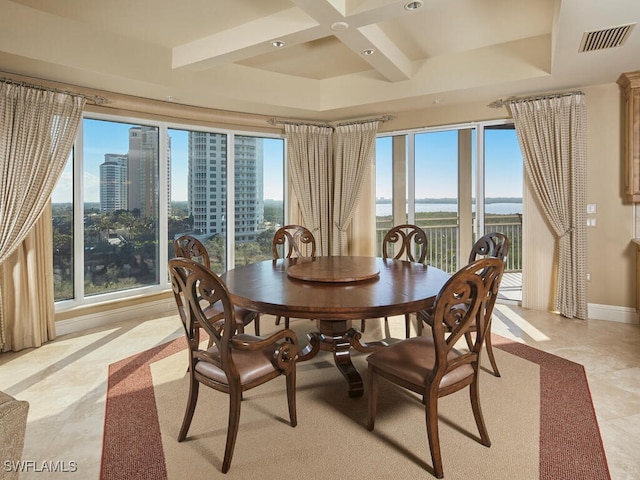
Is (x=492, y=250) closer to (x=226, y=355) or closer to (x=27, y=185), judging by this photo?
(x=226, y=355)

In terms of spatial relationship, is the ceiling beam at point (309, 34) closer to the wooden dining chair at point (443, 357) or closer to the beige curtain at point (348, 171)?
the beige curtain at point (348, 171)

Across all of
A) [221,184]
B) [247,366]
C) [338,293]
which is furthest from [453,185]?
[247,366]

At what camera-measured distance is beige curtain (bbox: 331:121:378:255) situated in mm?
5188

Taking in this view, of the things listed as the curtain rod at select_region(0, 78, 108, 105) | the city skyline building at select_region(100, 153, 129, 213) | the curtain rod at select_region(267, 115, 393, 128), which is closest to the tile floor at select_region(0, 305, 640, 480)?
the city skyline building at select_region(100, 153, 129, 213)

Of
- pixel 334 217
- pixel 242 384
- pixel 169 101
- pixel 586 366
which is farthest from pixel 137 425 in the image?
pixel 334 217

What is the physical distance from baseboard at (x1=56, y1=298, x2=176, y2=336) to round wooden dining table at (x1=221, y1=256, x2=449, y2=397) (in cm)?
196

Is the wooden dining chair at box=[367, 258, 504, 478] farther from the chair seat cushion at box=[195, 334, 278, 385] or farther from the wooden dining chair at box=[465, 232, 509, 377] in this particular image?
the chair seat cushion at box=[195, 334, 278, 385]

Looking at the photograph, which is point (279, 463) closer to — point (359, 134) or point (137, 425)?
point (137, 425)

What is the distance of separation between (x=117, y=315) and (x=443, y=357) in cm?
367

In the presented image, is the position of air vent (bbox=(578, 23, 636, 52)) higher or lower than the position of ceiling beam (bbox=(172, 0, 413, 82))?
lower

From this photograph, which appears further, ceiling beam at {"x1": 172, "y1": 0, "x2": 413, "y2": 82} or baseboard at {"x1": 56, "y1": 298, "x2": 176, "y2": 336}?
baseboard at {"x1": 56, "y1": 298, "x2": 176, "y2": 336}

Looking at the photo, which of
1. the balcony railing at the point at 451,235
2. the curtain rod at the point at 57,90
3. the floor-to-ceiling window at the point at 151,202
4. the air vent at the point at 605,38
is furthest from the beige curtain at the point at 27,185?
the air vent at the point at 605,38

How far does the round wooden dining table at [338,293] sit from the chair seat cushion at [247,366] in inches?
8.4

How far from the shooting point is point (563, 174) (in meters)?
4.07
